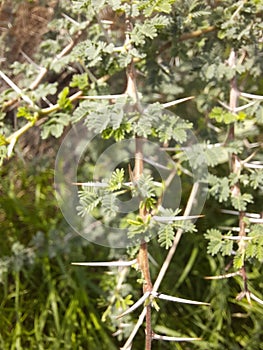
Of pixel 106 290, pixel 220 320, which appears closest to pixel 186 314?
pixel 220 320

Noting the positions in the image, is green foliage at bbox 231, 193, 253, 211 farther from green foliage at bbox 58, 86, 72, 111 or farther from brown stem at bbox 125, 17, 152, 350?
green foliage at bbox 58, 86, 72, 111

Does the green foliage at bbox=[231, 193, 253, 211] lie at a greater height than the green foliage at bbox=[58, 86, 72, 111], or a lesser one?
lesser

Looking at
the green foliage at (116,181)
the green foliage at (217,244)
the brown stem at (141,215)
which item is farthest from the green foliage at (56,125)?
the green foliage at (217,244)

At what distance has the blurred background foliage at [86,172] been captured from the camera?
1427mm

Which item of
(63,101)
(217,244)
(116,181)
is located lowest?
(217,244)

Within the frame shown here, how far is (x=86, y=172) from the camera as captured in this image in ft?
6.17

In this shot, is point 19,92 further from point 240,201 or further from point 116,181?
point 240,201

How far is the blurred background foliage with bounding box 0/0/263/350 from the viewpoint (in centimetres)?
143

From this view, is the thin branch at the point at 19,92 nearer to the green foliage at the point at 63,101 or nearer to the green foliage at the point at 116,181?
the green foliage at the point at 63,101

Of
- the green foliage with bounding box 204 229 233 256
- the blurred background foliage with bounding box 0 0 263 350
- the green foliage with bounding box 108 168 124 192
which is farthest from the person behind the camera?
the blurred background foliage with bounding box 0 0 263 350

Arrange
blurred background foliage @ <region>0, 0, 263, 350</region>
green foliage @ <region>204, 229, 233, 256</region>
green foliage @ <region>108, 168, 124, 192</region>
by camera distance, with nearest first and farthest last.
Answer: green foliage @ <region>108, 168, 124, 192</region>, green foliage @ <region>204, 229, 233, 256</region>, blurred background foliage @ <region>0, 0, 263, 350</region>

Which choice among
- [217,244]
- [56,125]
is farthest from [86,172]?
[217,244]

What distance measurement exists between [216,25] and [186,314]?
0.89 meters

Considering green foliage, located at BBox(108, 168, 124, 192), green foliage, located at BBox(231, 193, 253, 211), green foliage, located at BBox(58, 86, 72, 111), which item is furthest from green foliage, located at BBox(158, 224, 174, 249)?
green foliage, located at BBox(58, 86, 72, 111)
